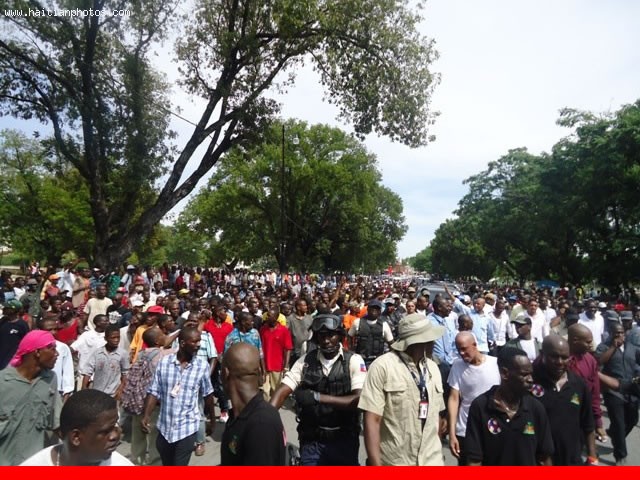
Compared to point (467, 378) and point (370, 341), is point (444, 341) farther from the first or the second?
point (467, 378)

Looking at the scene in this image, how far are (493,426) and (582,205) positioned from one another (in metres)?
24.2

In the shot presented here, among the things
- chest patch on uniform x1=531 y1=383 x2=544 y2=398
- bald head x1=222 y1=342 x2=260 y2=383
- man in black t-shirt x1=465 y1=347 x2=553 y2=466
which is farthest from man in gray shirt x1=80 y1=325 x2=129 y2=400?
chest patch on uniform x1=531 y1=383 x2=544 y2=398

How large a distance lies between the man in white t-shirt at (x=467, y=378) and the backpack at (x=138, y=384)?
3.13m

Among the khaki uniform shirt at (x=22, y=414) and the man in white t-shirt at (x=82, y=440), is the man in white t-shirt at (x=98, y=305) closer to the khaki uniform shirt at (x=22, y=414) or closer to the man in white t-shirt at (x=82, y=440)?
the khaki uniform shirt at (x=22, y=414)

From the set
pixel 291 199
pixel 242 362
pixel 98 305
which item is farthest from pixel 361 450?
pixel 291 199

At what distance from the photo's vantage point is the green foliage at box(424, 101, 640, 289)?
20.9 m

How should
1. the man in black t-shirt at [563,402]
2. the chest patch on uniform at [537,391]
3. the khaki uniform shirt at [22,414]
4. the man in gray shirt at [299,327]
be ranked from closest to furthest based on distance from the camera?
the khaki uniform shirt at [22,414]
the man in black t-shirt at [563,402]
the chest patch on uniform at [537,391]
the man in gray shirt at [299,327]

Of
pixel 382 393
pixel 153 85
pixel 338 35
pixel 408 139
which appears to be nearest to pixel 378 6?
pixel 338 35

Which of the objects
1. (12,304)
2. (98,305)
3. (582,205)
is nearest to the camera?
(12,304)

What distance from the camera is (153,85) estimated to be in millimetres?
15211

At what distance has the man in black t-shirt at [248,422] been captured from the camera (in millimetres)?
2326

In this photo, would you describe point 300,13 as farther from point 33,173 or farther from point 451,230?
point 451,230

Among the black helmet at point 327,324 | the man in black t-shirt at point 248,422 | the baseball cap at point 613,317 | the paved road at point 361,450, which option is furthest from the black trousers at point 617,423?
the man in black t-shirt at point 248,422

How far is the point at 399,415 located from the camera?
9.75 ft
